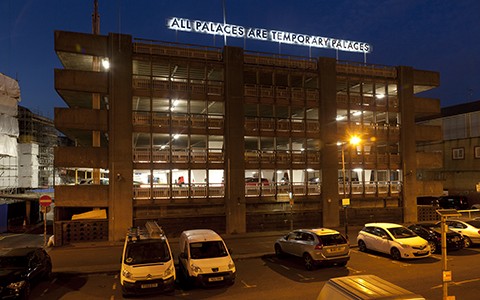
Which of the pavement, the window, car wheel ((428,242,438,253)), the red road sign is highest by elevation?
the window

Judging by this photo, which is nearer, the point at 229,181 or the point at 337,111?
the point at 229,181

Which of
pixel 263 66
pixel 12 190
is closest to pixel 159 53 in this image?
pixel 263 66

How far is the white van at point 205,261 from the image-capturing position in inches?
506

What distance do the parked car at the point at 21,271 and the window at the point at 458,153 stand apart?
45627mm

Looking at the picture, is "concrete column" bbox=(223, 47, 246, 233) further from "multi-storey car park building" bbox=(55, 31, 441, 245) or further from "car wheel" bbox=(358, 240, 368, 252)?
"car wheel" bbox=(358, 240, 368, 252)

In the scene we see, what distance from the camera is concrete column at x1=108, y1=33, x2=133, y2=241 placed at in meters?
23.8

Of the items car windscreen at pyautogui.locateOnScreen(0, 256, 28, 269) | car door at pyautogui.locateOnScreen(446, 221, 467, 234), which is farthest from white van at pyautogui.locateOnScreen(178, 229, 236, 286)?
car door at pyautogui.locateOnScreen(446, 221, 467, 234)

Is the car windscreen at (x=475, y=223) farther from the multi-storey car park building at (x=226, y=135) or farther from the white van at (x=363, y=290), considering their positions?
the white van at (x=363, y=290)

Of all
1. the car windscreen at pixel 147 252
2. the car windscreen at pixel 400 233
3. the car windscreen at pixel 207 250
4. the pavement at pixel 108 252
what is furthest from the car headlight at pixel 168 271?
the car windscreen at pixel 400 233

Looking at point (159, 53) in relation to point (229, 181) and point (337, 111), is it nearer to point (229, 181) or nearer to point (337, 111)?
point (229, 181)

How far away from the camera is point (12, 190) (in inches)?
1603

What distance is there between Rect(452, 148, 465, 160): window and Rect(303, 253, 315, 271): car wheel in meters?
37.3

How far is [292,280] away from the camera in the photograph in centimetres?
1416

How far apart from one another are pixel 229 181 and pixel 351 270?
40.1ft
